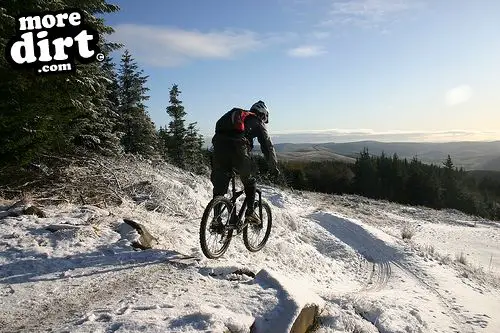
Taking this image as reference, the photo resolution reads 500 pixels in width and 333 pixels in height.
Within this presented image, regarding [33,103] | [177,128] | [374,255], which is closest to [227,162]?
[33,103]

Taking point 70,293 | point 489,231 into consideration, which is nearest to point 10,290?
point 70,293

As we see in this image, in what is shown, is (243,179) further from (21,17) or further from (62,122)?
(21,17)

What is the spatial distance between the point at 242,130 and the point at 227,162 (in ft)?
2.16

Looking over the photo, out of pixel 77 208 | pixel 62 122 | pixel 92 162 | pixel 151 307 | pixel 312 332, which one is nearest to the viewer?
pixel 151 307

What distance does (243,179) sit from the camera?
7.71 m

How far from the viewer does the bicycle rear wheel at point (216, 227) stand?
664cm

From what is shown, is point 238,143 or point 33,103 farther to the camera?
point 33,103

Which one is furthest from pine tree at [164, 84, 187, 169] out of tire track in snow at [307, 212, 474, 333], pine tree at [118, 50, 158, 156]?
tire track in snow at [307, 212, 474, 333]

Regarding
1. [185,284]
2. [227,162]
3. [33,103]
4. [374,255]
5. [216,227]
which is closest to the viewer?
[185,284]

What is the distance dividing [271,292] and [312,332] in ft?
2.55

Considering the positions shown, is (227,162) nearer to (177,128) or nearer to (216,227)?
(216,227)

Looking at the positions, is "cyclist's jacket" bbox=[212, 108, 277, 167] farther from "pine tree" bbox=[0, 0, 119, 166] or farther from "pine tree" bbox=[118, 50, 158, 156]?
"pine tree" bbox=[118, 50, 158, 156]

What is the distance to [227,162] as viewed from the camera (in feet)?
23.9

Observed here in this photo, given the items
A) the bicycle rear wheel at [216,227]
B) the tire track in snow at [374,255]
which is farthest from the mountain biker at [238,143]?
the tire track in snow at [374,255]
